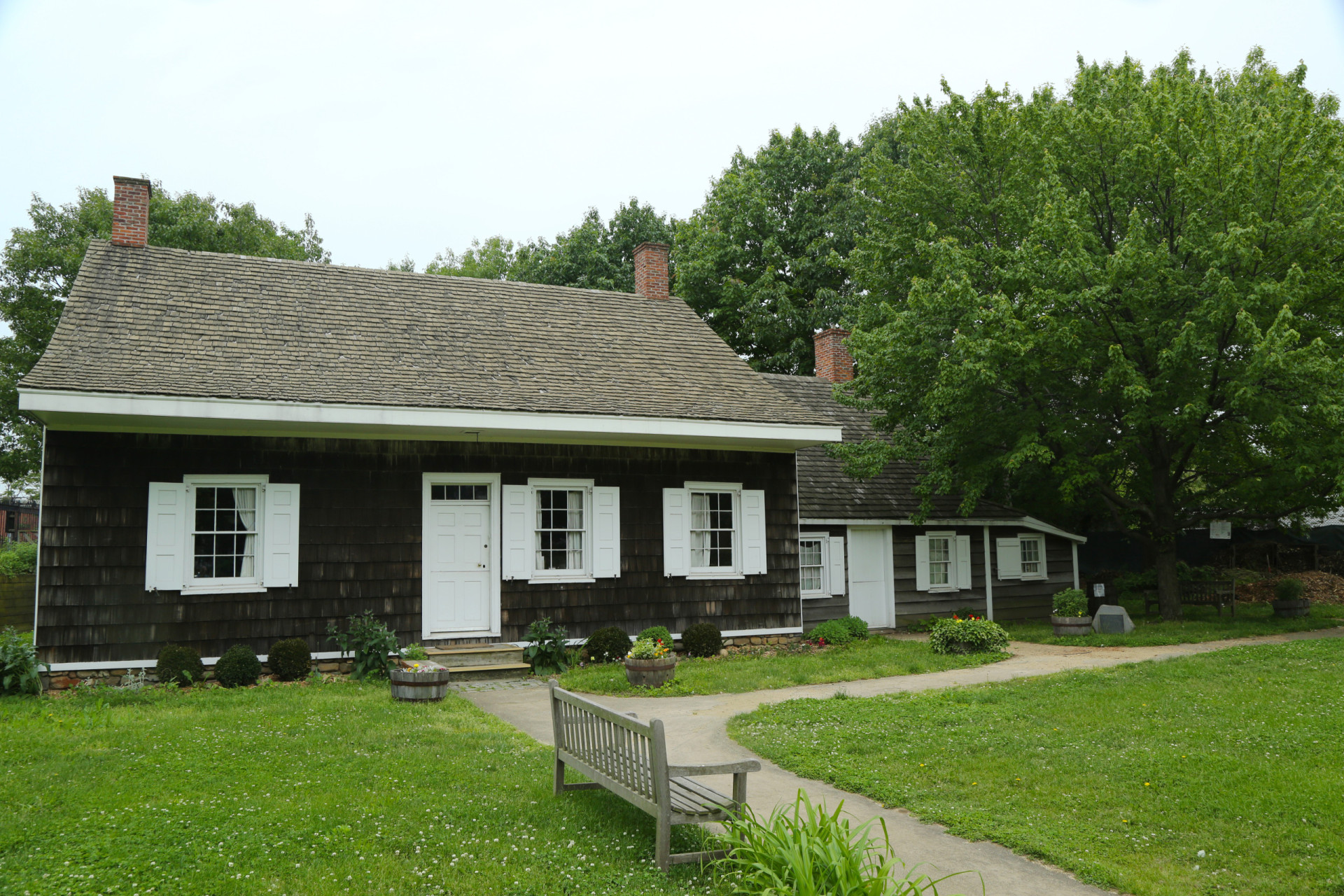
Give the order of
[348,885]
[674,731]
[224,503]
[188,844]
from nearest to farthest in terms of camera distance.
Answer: [348,885]
[188,844]
[674,731]
[224,503]

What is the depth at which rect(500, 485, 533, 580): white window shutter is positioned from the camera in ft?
45.3

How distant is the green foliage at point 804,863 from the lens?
4262 mm

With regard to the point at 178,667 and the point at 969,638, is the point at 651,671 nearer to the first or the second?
the point at 969,638

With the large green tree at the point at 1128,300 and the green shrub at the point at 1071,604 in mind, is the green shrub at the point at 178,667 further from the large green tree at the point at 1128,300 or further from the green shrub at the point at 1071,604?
the green shrub at the point at 1071,604

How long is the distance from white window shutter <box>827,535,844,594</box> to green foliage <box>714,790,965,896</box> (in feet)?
41.6

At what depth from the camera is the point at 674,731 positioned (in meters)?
9.26

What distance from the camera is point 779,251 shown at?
97.2ft

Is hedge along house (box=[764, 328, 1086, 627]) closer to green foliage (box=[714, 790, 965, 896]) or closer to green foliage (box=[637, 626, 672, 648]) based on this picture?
green foliage (box=[637, 626, 672, 648])

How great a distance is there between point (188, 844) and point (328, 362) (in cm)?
902

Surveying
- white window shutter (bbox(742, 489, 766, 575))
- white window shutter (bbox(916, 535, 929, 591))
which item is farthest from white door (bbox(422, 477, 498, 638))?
white window shutter (bbox(916, 535, 929, 591))

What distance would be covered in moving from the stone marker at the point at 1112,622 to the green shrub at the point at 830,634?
4.42 m

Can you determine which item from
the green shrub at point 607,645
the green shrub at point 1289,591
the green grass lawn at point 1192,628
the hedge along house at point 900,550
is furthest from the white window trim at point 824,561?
the green shrub at point 1289,591

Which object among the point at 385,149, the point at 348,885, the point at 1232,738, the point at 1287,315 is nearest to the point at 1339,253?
the point at 1287,315

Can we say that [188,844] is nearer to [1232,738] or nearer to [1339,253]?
[1232,738]
